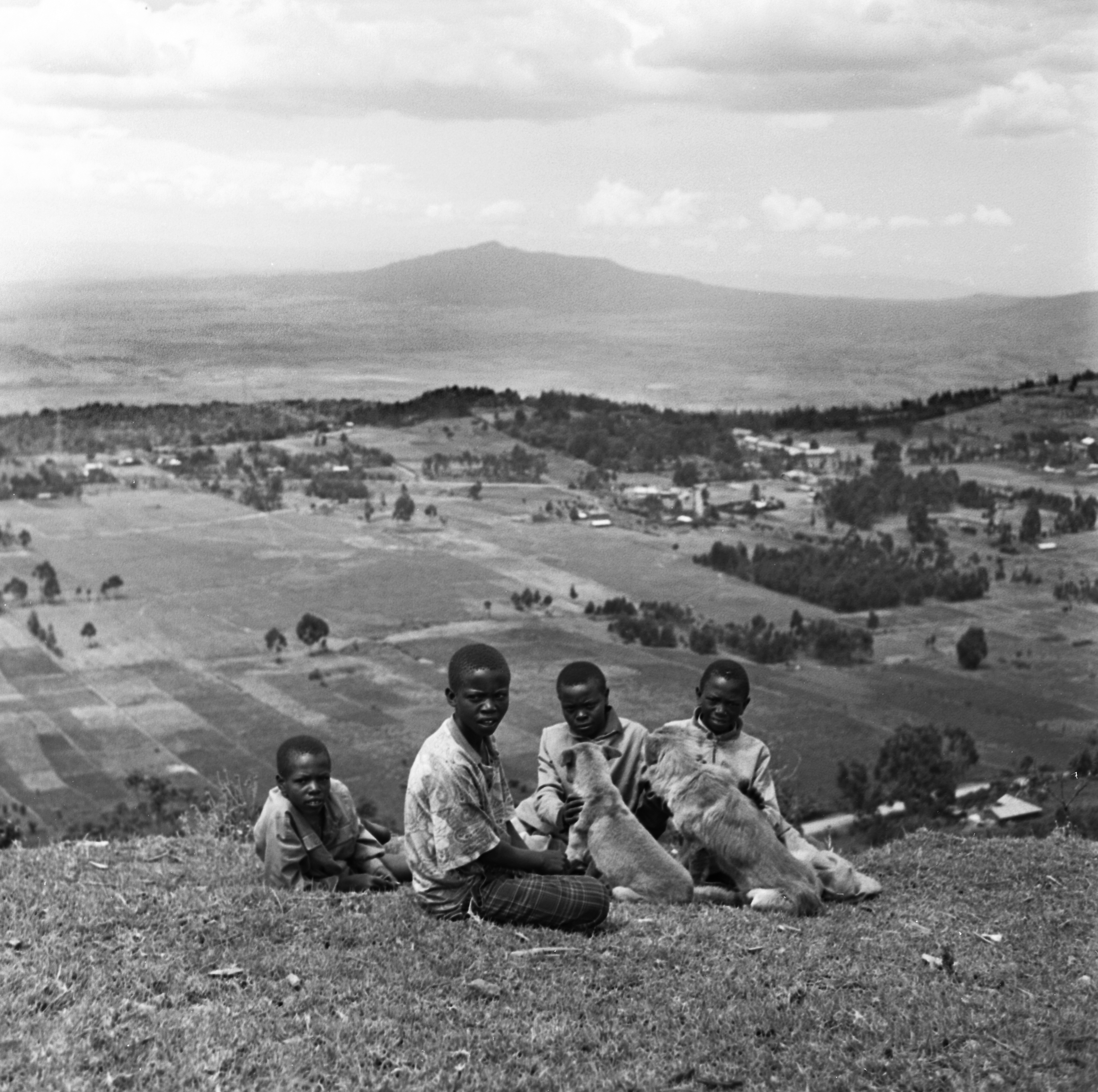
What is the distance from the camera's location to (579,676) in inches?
290

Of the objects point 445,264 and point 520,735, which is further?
point 445,264

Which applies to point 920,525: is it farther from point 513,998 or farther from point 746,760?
point 513,998

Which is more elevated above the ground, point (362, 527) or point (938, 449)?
point (938, 449)

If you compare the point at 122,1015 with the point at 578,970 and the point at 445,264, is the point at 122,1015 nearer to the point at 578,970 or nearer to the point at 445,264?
the point at 578,970

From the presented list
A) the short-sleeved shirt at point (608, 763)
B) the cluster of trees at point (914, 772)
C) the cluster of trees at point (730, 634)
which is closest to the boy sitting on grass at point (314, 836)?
the short-sleeved shirt at point (608, 763)

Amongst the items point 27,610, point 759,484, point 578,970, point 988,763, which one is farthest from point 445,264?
point 578,970

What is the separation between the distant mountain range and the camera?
45.3m

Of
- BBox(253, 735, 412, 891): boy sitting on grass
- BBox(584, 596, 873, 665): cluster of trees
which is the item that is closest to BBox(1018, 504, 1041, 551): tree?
BBox(584, 596, 873, 665): cluster of trees

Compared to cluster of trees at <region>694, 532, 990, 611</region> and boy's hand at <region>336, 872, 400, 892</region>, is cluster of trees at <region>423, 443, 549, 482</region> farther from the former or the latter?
boy's hand at <region>336, 872, 400, 892</region>

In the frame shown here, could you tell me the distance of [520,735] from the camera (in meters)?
37.0

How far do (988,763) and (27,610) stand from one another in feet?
97.1

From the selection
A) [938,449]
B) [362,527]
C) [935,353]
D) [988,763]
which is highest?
[935,353]

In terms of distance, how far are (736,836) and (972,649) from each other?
3737cm

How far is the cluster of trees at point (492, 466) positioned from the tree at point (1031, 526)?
52.3ft
